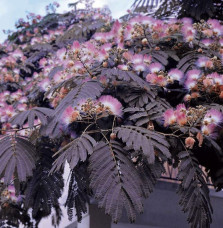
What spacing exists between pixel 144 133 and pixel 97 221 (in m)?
2.87

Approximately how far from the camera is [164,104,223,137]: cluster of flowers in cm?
128

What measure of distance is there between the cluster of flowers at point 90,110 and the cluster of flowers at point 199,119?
223mm

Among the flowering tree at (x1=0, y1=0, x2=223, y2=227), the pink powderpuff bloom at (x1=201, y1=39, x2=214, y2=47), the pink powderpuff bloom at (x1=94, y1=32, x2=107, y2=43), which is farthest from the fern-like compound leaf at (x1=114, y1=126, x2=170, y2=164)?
the pink powderpuff bloom at (x1=94, y1=32, x2=107, y2=43)

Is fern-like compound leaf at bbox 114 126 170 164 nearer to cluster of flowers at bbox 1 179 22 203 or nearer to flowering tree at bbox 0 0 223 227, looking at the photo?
flowering tree at bbox 0 0 223 227

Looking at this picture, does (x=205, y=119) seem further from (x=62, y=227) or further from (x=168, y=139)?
(x=62, y=227)

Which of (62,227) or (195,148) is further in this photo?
(62,227)

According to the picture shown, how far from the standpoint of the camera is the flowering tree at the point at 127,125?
1.20 meters

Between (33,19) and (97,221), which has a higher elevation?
(33,19)

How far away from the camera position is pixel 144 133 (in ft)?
4.25

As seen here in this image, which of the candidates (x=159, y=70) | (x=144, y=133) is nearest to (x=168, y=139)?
(x=144, y=133)

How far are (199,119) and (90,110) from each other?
438 mm

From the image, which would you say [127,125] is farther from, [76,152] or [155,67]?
[155,67]

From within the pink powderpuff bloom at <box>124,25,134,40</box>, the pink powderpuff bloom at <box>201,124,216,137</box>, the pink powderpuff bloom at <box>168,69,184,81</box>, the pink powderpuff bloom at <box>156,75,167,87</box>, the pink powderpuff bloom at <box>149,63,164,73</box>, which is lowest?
the pink powderpuff bloom at <box>201,124,216,137</box>

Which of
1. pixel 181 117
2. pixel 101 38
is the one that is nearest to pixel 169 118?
pixel 181 117
